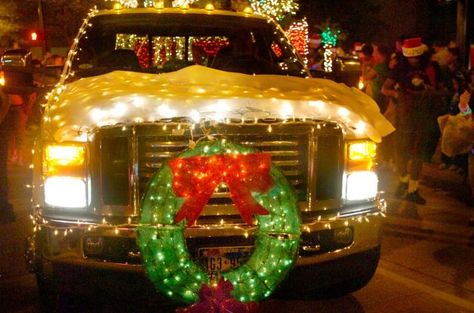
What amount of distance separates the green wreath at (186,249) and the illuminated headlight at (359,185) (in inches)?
24.5

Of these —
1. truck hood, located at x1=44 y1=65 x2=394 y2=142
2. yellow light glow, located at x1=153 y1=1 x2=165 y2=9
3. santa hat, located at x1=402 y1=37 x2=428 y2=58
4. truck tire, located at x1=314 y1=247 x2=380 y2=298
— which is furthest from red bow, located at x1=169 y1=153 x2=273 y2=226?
santa hat, located at x1=402 y1=37 x2=428 y2=58

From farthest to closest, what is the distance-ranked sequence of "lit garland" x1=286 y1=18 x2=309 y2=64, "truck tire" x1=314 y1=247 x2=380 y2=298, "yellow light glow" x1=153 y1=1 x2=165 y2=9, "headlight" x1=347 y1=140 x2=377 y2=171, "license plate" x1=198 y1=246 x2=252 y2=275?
"lit garland" x1=286 y1=18 x2=309 y2=64 → "yellow light glow" x1=153 y1=1 x2=165 y2=9 → "truck tire" x1=314 y1=247 x2=380 y2=298 → "headlight" x1=347 y1=140 x2=377 y2=171 → "license plate" x1=198 y1=246 x2=252 y2=275

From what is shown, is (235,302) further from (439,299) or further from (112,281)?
(439,299)

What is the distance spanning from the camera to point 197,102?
14.1ft

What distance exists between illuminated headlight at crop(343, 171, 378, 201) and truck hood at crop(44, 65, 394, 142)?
27 cm

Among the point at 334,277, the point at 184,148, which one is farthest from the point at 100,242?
the point at 334,277

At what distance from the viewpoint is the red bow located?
13.2 feet

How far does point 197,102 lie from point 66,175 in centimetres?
92

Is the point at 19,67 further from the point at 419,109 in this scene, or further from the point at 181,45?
the point at 419,109

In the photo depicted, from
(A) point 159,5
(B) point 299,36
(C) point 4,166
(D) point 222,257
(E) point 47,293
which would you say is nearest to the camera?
(D) point 222,257

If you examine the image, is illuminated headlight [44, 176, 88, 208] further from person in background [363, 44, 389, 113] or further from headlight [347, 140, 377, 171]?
person in background [363, 44, 389, 113]

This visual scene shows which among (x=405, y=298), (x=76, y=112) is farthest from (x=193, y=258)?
(x=405, y=298)

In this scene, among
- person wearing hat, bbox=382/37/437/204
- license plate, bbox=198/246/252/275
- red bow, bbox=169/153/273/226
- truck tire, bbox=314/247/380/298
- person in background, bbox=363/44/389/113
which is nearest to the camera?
red bow, bbox=169/153/273/226

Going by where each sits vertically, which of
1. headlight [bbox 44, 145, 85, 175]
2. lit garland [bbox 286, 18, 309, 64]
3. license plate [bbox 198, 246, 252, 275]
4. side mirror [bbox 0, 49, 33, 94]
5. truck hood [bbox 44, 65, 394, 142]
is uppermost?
lit garland [bbox 286, 18, 309, 64]
